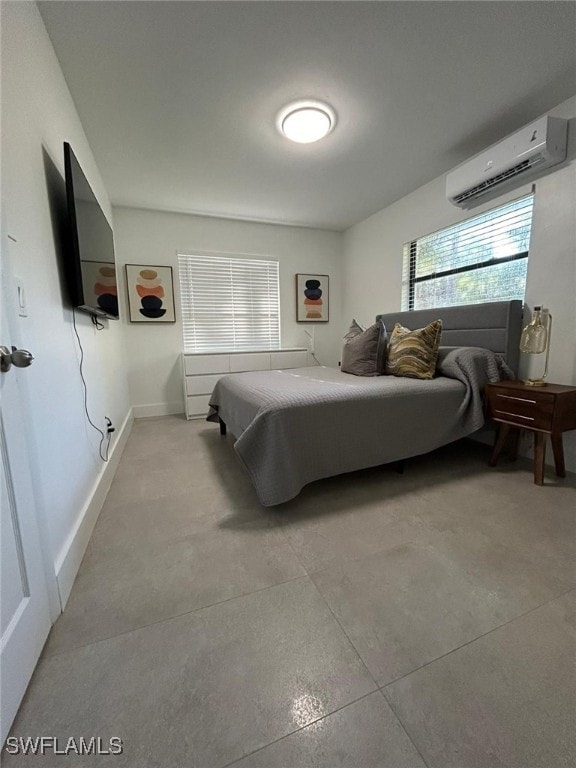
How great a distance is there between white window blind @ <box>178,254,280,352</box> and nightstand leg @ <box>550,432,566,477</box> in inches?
121

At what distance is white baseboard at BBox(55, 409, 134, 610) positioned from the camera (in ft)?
3.67

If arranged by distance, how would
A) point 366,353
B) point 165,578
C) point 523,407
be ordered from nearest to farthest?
point 165,578
point 523,407
point 366,353

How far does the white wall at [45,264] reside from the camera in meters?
1.03

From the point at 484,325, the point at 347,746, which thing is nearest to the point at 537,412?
the point at 484,325

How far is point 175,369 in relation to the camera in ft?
12.6

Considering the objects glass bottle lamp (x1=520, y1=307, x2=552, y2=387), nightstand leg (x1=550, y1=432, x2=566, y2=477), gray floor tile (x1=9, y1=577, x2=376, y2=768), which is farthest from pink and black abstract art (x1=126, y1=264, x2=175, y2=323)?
nightstand leg (x1=550, y1=432, x2=566, y2=477)

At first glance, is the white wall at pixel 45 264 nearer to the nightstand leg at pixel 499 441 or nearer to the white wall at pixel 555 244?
the nightstand leg at pixel 499 441

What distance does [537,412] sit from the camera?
183cm

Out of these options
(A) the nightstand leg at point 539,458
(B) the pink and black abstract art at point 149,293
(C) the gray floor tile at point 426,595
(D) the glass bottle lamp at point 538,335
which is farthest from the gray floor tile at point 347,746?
(B) the pink and black abstract art at point 149,293

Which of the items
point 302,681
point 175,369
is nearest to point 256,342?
point 175,369

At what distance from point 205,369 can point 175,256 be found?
1.44m

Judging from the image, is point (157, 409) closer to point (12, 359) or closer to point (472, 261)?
point (12, 359)

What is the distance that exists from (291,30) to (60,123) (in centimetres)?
128

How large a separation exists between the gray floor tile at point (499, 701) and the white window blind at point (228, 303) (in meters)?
3.35
